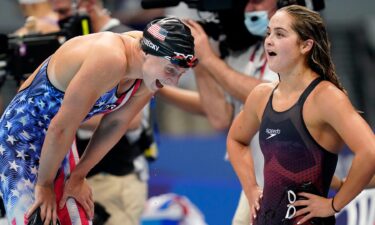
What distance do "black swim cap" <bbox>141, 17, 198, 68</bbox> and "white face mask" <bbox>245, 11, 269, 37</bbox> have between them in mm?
1089

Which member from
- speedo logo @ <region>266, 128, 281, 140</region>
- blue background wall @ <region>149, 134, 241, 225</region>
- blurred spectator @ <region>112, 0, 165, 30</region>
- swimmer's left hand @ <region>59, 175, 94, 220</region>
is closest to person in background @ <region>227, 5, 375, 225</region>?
speedo logo @ <region>266, 128, 281, 140</region>

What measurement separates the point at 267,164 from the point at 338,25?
213 inches

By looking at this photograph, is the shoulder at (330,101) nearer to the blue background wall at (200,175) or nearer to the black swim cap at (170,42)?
the black swim cap at (170,42)

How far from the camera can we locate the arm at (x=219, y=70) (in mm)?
5184

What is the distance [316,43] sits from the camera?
3977 millimetres

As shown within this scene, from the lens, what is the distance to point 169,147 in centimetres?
766

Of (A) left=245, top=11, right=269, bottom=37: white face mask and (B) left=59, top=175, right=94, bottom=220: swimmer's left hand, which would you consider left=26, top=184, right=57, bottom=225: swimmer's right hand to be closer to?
(B) left=59, top=175, right=94, bottom=220: swimmer's left hand

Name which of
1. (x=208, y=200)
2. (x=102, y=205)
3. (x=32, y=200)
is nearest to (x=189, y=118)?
(x=208, y=200)

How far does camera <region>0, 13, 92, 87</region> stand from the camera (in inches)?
209

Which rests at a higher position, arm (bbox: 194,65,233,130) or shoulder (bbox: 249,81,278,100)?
shoulder (bbox: 249,81,278,100)

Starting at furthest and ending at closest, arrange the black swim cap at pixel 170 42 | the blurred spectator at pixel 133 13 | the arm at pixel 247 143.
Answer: the blurred spectator at pixel 133 13 < the arm at pixel 247 143 < the black swim cap at pixel 170 42

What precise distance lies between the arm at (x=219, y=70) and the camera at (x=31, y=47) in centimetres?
64

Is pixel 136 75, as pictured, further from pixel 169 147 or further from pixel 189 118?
pixel 189 118

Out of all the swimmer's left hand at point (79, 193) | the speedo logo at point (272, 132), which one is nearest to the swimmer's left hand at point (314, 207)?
the speedo logo at point (272, 132)
